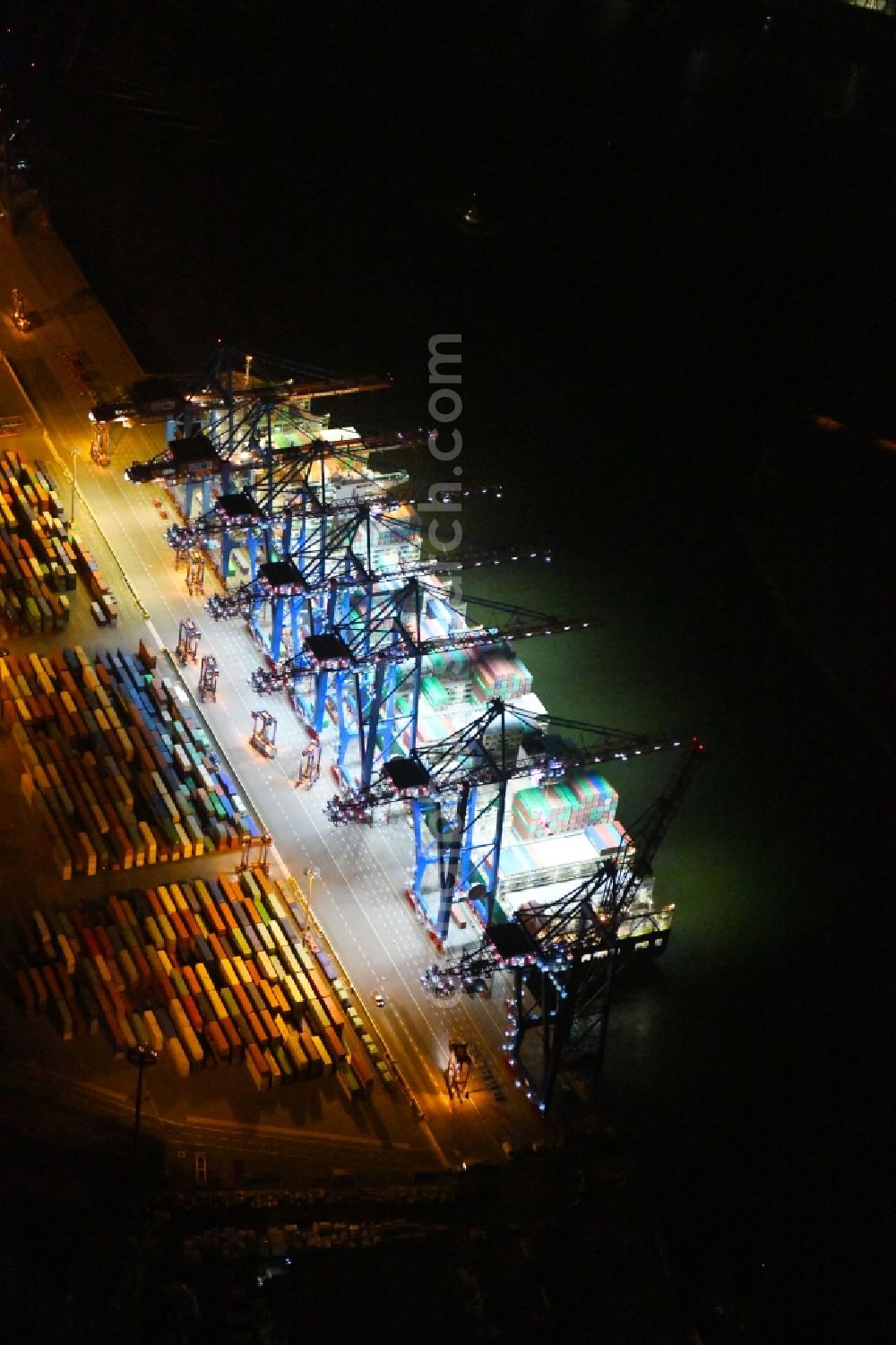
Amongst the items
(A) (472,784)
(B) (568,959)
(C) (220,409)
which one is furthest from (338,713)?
(C) (220,409)

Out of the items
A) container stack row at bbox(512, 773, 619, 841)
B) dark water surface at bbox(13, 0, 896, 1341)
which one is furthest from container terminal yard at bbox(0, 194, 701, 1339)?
dark water surface at bbox(13, 0, 896, 1341)

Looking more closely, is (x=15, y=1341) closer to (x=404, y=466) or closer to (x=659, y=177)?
(x=404, y=466)

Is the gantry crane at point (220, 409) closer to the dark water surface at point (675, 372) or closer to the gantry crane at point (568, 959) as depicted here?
the dark water surface at point (675, 372)

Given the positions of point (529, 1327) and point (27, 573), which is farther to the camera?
point (27, 573)

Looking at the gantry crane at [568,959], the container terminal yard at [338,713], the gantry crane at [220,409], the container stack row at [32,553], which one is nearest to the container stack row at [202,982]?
the container terminal yard at [338,713]

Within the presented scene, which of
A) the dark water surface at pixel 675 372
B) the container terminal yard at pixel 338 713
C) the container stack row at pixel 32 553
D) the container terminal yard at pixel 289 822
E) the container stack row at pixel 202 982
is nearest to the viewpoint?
the container terminal yard at pixel 289 822

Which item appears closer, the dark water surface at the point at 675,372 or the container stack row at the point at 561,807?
the dark water surface at the point at 675,372

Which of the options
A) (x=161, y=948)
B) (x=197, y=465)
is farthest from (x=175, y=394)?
(x=161, y=948)
